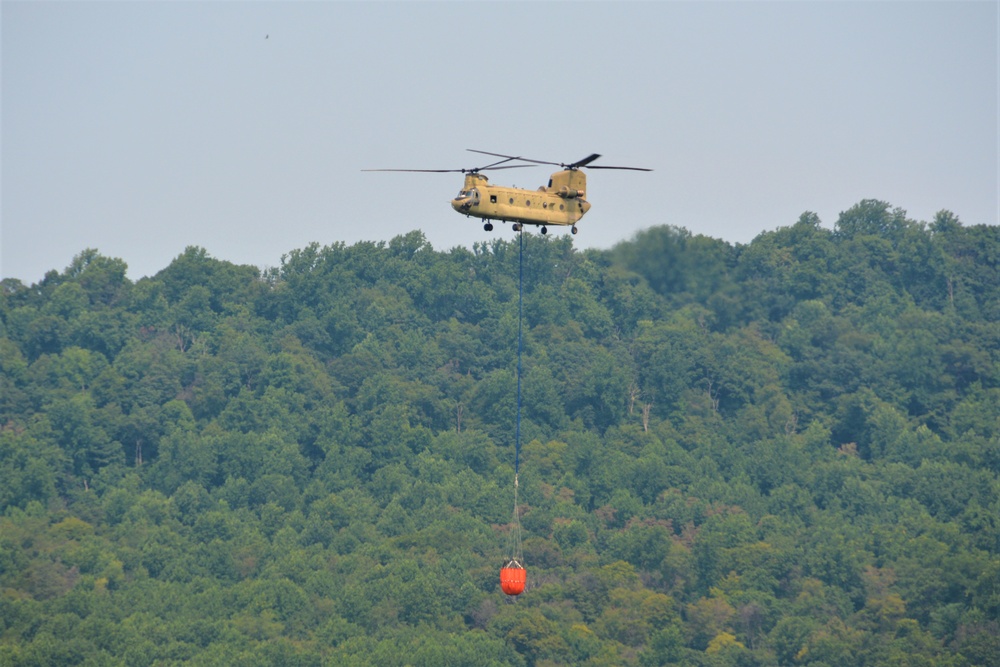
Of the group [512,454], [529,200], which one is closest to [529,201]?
[529,200]

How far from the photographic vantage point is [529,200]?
47.3 metres

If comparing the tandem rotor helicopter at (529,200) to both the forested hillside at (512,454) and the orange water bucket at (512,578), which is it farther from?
the forested hillside at (512,454)

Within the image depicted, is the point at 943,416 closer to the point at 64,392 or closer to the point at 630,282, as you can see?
the point at 630,282

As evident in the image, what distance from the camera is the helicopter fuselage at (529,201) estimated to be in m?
46.3

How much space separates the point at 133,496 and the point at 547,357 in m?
27.7

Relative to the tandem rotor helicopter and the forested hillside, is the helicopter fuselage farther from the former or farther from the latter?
the forested hillside

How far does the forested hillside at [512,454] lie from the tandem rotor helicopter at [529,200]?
3011cm

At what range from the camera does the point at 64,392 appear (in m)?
117

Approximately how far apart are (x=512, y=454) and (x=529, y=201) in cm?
6170

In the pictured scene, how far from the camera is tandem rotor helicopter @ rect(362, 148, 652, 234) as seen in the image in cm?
4619

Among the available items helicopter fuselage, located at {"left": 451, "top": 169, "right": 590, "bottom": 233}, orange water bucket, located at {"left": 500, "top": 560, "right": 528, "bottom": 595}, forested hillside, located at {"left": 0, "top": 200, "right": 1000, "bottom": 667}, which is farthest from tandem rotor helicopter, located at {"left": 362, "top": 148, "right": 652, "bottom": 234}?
forested hillside, located at {"left": 0, "top": 200, "right": 1000, "bottom": 667}

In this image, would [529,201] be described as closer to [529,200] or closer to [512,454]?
[529,200]

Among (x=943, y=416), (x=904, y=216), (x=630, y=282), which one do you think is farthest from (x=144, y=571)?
(x=904, y=216)

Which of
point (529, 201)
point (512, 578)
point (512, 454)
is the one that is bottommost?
point (512, 578)
